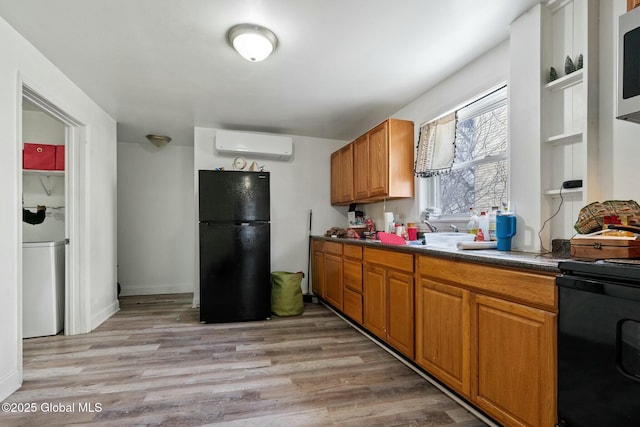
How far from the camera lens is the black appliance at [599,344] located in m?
0.95

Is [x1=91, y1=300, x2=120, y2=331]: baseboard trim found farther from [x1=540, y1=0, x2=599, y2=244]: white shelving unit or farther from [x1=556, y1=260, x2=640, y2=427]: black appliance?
[x1=540, y1=0, x2=599, y2=244]: white shelving unit

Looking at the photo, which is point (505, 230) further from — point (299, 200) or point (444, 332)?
point (299, 200)

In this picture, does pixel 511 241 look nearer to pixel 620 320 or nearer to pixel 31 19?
pixel 620 320

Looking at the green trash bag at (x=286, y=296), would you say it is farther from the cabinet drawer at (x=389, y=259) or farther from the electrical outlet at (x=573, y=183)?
the electrical outlet at (x=573, y=183)

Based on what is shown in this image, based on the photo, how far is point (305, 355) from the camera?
2439 mm

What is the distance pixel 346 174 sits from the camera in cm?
399

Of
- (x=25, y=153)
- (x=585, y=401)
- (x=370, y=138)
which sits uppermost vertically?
(x=370, y=138)

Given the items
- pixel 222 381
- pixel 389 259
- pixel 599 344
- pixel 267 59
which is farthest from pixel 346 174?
pixel 599 344

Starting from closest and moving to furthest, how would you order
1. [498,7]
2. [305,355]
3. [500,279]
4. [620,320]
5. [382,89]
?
[620,320], [500,279], [498,7], [305,355], [382,89]

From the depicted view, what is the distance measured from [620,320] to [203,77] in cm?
299

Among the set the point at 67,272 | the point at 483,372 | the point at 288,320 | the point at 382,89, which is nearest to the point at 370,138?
the point at 382,89

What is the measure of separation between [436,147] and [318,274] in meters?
2.18

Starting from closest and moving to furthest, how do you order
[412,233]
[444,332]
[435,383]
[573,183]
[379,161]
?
[573,183]
[444,332]
[435,383]
[412,233]
[379,161]

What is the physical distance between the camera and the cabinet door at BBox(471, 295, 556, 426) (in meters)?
1.25
